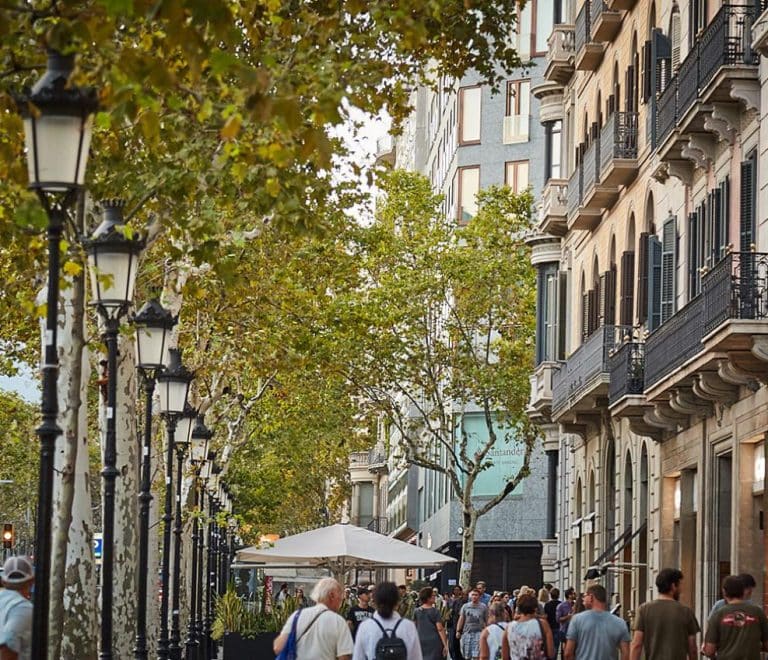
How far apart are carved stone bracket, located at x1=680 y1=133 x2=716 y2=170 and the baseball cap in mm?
17564

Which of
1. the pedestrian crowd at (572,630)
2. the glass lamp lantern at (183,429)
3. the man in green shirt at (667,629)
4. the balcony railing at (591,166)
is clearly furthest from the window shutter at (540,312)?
the man in green shirt at (667,629)

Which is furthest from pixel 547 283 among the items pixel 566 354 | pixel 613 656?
pixel 613 656

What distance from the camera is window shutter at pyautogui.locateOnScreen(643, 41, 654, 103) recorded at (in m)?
33.8

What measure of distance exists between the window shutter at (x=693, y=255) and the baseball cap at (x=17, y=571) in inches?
722

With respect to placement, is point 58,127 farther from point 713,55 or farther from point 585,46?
point 585,46

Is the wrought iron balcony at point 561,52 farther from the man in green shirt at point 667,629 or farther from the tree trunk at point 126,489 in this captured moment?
the man in green shirt at point 667,629

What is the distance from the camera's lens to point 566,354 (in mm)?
45062

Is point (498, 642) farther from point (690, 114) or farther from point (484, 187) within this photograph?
point (484, 187)

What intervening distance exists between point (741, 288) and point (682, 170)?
705cm

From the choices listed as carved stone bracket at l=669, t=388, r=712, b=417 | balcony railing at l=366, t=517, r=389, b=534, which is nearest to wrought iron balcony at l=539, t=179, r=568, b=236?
carved stone bracket at l=669, t=388, r=712, b=417

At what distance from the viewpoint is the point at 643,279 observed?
3462 cm

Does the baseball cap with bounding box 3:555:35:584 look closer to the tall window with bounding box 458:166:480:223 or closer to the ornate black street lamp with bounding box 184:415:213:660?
the ornate black street lamp with bounding box 184:415:213:660

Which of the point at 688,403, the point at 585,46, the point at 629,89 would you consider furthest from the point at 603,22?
the point at 688,403

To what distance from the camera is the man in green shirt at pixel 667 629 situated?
16328 millimetres
